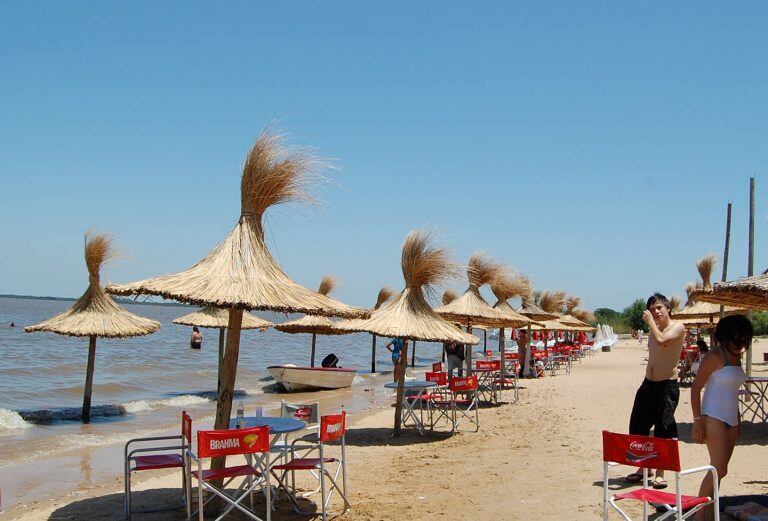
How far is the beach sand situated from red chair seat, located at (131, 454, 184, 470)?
52 cm

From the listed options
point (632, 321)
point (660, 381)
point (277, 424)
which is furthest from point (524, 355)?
point (632, 321)

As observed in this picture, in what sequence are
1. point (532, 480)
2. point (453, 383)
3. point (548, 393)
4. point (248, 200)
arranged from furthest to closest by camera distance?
point (548, 393) < point (453, 383) < point (532, 480) < point (248, 200)

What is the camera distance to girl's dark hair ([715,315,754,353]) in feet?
14.7

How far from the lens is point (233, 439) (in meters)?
4.50

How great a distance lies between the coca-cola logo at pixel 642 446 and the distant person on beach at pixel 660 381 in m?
1.82

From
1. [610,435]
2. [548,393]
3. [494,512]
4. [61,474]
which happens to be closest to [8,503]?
[61,474]

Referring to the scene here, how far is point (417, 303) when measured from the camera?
31.7 ft

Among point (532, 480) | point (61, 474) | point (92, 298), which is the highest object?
point (92, 298)

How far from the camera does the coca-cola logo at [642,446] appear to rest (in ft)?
12.8

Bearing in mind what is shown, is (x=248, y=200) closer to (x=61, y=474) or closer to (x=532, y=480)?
(x=532, y=480)

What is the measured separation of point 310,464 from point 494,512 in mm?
1525

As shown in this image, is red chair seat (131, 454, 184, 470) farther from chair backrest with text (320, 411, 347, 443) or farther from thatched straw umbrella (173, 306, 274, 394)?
thatched straw umbrella (173, 306, 274, 394)

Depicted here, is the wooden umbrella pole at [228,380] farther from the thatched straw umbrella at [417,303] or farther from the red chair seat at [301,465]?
the thatched straw umbrella at [417,303]

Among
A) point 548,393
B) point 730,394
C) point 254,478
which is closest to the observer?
point 730,394
